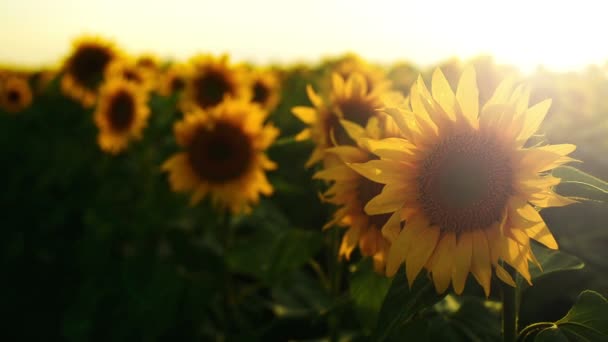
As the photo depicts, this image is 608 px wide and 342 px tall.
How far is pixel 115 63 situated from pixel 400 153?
584 cm

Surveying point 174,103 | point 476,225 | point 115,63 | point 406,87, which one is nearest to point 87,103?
point 115,63

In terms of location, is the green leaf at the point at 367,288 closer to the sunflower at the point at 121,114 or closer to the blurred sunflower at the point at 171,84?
the sunflower at the point at 121,114

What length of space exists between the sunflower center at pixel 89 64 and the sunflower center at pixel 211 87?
2.01 m

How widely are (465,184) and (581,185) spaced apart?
1.00ft

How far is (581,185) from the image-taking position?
52.5 inches

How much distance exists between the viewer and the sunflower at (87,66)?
6.71 meters

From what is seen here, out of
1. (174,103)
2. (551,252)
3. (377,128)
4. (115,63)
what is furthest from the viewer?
(115,63)

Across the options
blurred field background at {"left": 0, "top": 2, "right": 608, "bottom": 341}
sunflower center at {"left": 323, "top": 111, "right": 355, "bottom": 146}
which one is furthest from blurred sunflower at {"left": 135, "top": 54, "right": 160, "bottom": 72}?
sunflower center at {"left": 323, "top": 111, "right": 355, "bottom": 146}

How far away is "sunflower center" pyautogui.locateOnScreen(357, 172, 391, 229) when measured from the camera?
1803mm

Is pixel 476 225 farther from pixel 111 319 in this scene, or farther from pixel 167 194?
pixel 167 194

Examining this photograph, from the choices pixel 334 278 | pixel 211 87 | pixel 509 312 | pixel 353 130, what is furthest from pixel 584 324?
pixel 211 87

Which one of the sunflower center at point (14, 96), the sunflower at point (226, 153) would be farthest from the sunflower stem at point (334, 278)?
the sunflower center at point (14, 96)

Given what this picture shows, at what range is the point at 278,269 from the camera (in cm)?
236

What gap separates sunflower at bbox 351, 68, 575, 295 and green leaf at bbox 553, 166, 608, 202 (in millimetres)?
40
